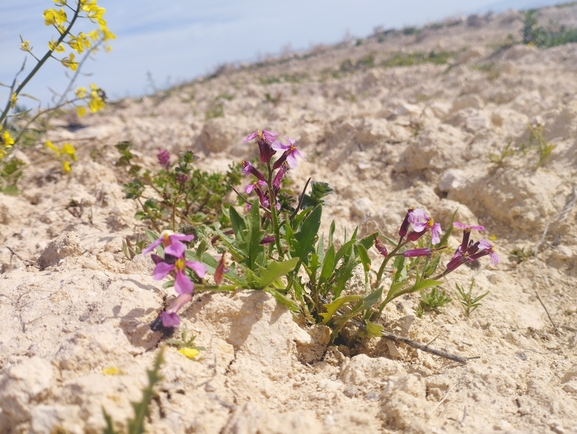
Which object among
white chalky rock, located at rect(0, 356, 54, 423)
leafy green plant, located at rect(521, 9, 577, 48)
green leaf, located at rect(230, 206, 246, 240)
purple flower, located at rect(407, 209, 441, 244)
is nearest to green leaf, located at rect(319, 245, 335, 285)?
purple flower, located at rect(407, 209, 441, 244)

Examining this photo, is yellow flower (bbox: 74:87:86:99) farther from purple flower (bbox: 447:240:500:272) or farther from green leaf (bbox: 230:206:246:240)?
purple flower (bbox: 447:240:500:272)

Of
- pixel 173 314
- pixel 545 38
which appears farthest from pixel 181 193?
pixel 545 38

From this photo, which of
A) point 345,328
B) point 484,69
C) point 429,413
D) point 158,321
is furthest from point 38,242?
point 484,69

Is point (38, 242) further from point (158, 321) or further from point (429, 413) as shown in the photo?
point (429, 413)

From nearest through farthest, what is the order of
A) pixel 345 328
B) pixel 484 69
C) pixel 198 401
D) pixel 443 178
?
1. pixel 198 401
2. pixel 345 328
3. pixel 443 178
4. pixel 484 69

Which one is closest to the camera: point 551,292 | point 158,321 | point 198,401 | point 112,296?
point 198,401

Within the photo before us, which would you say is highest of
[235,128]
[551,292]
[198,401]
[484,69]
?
[484,69]

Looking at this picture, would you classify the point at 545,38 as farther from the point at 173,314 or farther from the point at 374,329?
the point at 173,314

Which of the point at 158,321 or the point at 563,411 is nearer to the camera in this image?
the point at 563,411
